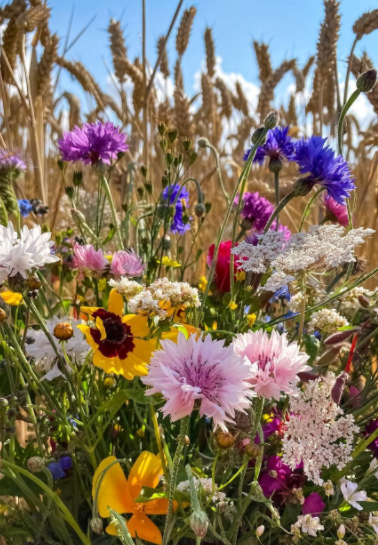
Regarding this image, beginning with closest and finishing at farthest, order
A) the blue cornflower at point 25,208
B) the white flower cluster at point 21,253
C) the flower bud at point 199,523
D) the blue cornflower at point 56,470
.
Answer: the flower bud at point 199,523 → the white flower cluster at point 21,253 → the blue cornflower at point 56,470 → the blue cornflower at point 25,208

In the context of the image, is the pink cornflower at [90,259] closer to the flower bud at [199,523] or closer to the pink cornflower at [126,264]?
the pink cornflower at [126,264]

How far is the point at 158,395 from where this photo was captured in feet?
1.37

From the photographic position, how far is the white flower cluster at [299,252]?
15.3 inches

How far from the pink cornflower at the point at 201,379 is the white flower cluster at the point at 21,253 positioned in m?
0.13

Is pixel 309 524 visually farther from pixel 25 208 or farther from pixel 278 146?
pixel 25 208

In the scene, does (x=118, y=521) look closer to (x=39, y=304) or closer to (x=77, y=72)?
(x=39, y=304)

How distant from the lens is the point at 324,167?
504mm

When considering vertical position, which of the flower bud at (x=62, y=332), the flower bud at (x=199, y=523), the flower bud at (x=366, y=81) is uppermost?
the flower bud at (x=366, y=81)

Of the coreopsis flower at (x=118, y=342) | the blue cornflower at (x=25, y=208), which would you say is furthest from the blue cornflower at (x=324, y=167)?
the blue cornflower at (x=25, y=208)

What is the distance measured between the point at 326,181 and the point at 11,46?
57 centimetres

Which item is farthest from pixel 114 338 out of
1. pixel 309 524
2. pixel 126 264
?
pixel 309 524

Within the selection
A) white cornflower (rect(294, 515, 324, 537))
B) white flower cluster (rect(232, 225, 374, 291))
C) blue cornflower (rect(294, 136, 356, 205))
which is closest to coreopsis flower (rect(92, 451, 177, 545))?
white cornflower (rect(294, 515, 324, 537))

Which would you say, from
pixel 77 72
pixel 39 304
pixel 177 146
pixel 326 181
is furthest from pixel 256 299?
pixel 77 72

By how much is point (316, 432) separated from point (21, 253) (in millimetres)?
290
